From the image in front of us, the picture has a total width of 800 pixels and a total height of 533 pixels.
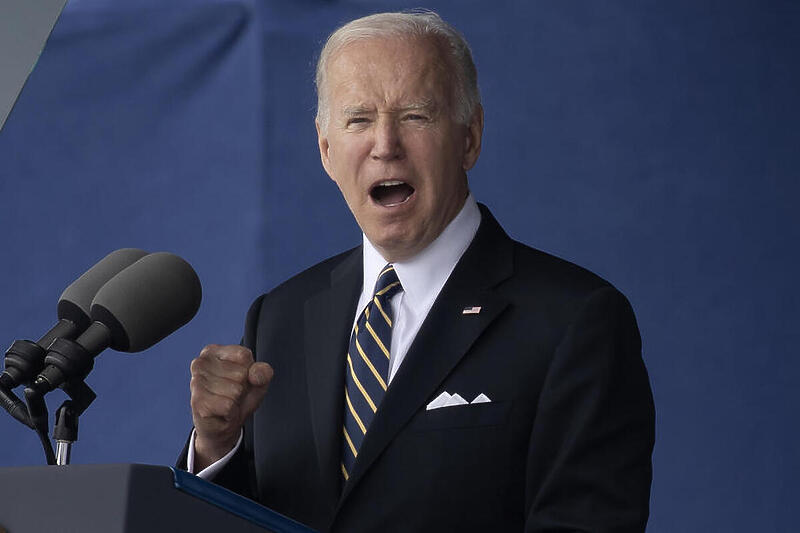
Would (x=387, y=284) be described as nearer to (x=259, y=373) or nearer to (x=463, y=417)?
(x=463, y=417)

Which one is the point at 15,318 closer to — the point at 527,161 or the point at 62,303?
the point at 527,161

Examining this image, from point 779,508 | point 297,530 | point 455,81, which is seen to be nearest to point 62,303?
point 297,530

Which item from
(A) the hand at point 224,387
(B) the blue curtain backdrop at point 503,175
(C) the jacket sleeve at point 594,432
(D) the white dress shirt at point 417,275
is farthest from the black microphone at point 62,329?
(B) the blue curtain backdrop at point 503,175

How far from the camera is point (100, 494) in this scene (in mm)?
805

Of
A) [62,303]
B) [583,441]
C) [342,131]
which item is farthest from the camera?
[342,131]

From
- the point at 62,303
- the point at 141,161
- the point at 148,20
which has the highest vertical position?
the point at 148,20

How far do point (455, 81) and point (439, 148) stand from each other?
112mm

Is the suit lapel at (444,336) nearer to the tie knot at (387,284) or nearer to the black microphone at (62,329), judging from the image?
the tie knot at (387,284)

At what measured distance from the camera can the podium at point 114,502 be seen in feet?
2.62

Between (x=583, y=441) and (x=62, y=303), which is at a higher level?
(x=62, y=303)

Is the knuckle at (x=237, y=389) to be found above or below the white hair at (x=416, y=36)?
below

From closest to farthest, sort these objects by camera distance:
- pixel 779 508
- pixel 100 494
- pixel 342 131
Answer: pixel 100 494, pixel 342 131, pixel 779 508

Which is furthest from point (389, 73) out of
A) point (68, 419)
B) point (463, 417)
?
point (68, 419)

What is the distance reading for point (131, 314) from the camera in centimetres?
113
